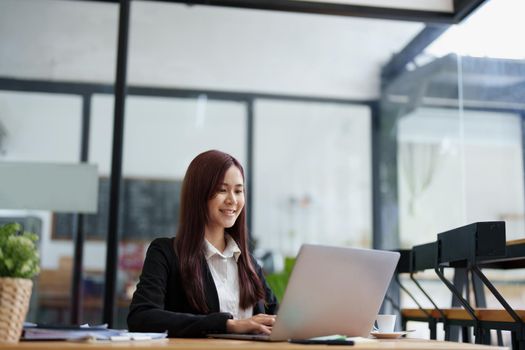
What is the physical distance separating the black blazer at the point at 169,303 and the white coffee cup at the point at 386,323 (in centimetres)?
45

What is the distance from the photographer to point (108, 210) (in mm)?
4078

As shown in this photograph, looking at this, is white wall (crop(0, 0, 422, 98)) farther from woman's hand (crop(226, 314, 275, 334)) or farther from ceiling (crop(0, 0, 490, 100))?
woman's hand (crop(226, 314, 275, 334))

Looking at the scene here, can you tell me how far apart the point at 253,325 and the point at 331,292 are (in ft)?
0.87

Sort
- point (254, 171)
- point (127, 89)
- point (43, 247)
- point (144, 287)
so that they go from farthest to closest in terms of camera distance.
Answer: point (254, 171) < point (127, 89) < point (43, 247) < point (144, 287)

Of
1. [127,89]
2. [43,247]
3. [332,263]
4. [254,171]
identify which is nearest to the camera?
[332,263]

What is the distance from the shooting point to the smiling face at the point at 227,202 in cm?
228

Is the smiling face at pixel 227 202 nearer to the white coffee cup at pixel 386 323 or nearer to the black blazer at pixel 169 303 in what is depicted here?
the black blazer at pixel 169 303

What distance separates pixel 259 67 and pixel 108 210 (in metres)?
1.48

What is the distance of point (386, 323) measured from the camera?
1.92 meters

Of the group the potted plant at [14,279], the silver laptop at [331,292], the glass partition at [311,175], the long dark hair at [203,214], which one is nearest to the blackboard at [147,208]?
the glass partition at [311,175]

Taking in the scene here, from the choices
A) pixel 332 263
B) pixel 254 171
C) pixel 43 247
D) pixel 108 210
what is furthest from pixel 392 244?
pixel 332 263

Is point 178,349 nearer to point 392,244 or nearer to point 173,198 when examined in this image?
point 173,198

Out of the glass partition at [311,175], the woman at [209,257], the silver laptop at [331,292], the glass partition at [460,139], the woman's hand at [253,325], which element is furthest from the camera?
the glass partition at [311,175]

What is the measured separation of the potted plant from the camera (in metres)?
1.26
